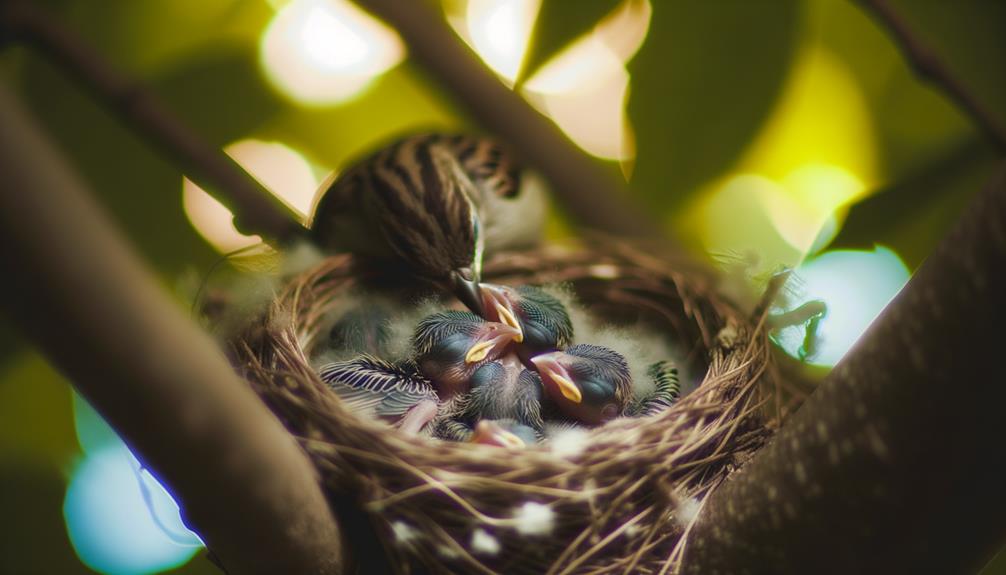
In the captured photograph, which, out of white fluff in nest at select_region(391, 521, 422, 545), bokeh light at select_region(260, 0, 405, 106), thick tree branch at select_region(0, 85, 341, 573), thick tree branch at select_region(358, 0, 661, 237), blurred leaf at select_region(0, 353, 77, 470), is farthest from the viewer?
bokeh light at select_region(260, 0, 405, 106)

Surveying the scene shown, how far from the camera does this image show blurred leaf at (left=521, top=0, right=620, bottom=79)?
2.10 m

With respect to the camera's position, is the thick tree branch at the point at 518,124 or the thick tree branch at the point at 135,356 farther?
the thick tree branch at the point at 518,124

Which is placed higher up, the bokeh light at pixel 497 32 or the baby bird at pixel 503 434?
the bokeh light at pixel 497 32

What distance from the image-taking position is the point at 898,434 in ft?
2.55

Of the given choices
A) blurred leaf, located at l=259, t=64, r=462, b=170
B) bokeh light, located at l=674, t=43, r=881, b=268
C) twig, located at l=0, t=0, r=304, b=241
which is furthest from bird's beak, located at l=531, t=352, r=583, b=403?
blurred leaf, located at l=259, t=64, r=462, b=170

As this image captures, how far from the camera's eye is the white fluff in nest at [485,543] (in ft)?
3.76

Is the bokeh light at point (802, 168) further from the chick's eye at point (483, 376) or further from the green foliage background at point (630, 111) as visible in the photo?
the chick's eye at point (483, 376)

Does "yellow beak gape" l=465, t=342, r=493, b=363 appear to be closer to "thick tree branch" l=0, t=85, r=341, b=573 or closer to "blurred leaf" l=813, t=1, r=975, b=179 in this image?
"thick tree branch" l=0, t=85, r=341, b=573

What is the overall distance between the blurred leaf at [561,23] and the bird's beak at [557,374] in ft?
3.05

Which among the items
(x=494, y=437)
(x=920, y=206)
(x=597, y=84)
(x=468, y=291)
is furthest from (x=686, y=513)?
(x=597, y=84)

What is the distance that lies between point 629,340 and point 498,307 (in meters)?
0.28

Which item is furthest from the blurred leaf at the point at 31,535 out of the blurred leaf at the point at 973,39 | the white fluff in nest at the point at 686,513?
the blurred leaf at the point at 973,39

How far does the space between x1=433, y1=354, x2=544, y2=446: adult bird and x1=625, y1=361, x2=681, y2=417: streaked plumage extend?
6.7 inches

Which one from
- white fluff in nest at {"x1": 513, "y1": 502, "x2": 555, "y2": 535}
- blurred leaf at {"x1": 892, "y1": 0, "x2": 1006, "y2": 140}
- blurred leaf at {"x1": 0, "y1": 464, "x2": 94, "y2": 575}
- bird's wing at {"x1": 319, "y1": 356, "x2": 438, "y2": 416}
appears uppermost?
blurred leaf at {"x1": 892, "y1": 0, "x2": 1006, "y2": 140}
